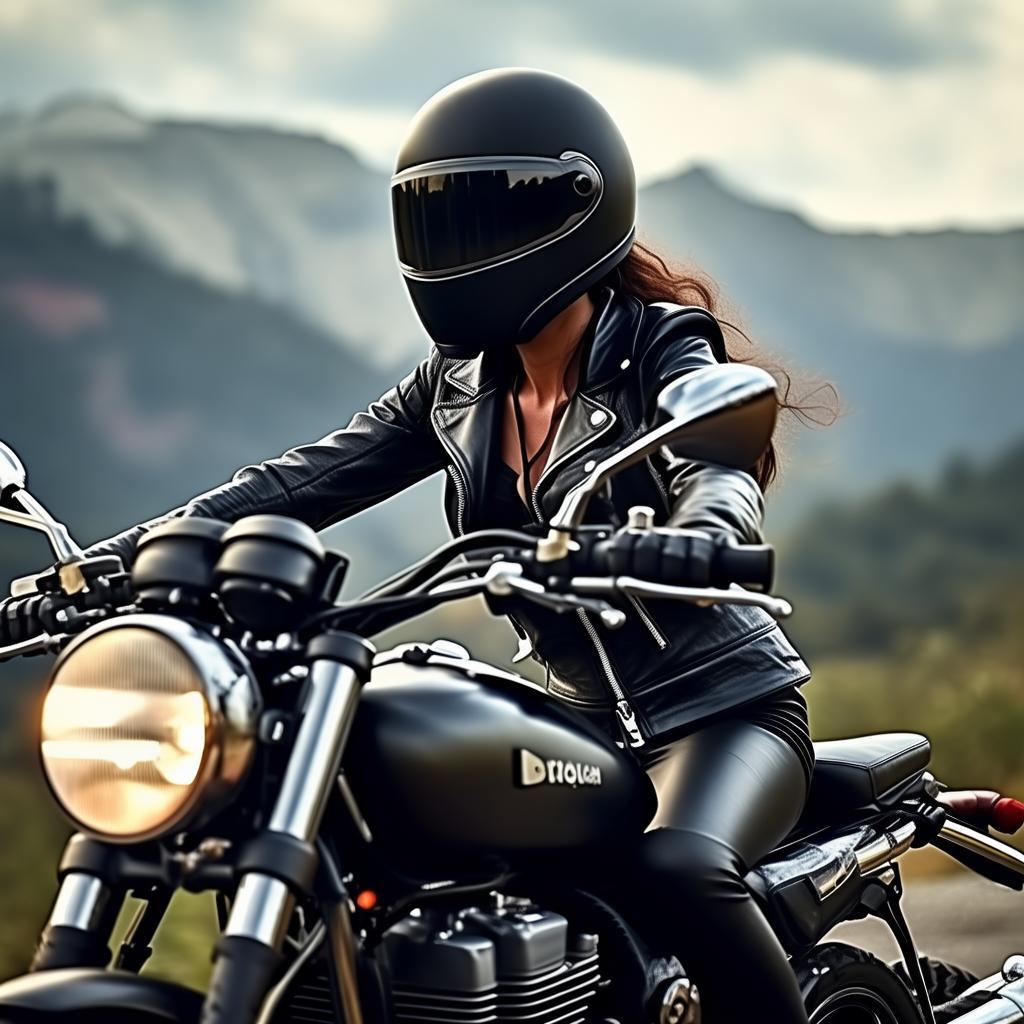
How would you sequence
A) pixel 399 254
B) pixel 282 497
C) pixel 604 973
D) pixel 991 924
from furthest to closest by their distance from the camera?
pixel 991 924, pixel 282 497, pixel 399 254, pixel 604 973

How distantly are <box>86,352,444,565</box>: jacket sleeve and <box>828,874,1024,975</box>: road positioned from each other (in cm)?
236

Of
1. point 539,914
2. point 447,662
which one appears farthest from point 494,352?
point 539,914

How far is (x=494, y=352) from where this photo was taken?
268cm

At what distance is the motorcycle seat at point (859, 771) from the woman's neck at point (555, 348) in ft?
2.29

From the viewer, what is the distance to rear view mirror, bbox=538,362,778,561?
174 centimetres

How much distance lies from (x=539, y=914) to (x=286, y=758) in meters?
0.46

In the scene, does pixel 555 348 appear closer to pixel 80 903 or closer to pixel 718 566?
pixel 718 566

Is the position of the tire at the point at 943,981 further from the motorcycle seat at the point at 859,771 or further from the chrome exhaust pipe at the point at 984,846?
the motorcycle seat at the point at 859,771

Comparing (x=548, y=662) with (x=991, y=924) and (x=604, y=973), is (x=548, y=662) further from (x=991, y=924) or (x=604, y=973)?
(x=991, y=924)

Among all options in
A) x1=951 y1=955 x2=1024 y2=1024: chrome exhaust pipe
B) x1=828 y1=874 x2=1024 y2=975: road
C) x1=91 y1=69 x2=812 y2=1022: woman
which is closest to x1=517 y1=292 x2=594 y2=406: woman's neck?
x1=91 y1=69 x2=812 y2=1022: woman

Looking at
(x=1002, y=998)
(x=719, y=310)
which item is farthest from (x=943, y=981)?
(x=719, y=310)

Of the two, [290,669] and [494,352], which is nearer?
[290,669]

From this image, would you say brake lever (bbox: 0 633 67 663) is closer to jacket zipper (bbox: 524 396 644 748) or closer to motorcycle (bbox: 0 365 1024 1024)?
motorcycle (bbox: 0 365 1024 1024)

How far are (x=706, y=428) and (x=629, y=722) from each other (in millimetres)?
737
